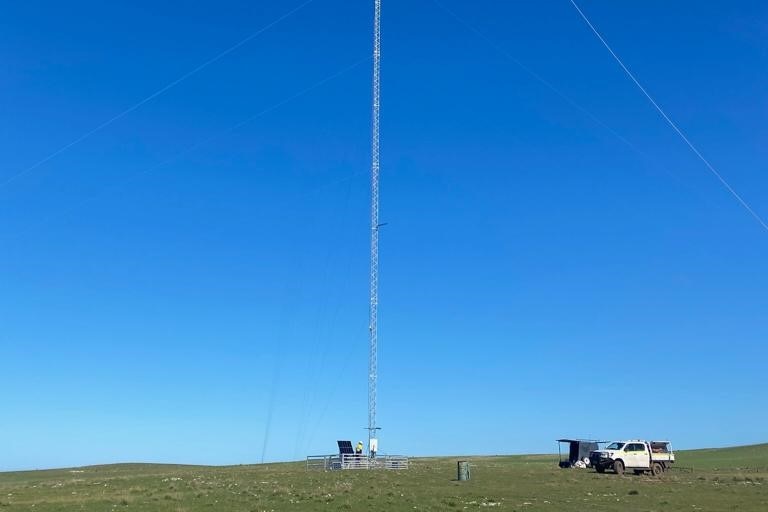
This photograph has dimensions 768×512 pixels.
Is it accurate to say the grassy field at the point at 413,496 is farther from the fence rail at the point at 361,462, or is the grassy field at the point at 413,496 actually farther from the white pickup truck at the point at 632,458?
the fence rail at the point at 361,462

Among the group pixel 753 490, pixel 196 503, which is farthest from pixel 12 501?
pixel 753 490

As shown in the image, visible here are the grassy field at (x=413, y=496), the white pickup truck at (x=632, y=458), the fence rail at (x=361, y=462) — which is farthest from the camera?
the fence rail at (x=361, y=462)

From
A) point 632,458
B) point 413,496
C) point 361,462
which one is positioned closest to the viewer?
point 413,496

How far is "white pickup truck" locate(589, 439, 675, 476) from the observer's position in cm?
5662

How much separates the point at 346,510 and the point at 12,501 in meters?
17.5

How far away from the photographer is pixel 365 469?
63406 millimetres

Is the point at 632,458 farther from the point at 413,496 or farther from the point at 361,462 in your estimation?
the point at 413,496

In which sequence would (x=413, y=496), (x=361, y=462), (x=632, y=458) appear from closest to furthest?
(x=413, y=496) < (x=632, y=458) < (x=361, y=462)

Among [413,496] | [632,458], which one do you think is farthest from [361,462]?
[413,496]

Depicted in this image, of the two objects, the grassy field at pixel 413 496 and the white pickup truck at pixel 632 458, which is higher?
the white pickup truck at pixel 632 458

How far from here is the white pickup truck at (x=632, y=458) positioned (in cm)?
5662

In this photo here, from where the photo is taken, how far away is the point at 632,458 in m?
56.8

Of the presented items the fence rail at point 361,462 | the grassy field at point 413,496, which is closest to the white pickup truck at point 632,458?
the grassy field at point 413,496

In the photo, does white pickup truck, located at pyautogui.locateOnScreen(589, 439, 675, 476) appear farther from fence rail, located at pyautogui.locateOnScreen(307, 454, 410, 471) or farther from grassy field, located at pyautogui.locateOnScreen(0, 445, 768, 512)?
fence rail, located at pyautogui.locateOnScreen(307, 454, 410, 471)
